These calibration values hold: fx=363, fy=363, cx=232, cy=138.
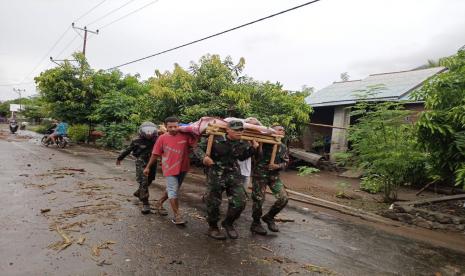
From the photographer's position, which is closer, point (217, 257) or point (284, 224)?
point (217, 257)

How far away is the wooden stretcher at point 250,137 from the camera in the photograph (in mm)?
5195

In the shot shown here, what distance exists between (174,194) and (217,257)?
5.15 ft

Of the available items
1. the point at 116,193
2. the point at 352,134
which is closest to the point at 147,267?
the point at 116,193

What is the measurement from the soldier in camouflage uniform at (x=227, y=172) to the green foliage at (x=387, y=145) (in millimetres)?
4434

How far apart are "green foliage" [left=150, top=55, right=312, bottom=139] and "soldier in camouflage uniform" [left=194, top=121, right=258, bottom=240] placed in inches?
254

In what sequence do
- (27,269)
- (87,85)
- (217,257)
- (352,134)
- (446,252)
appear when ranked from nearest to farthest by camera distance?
(27,269) < (217,257) < (446,252) < (352,134) < (87,85)

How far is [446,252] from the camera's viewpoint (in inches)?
227

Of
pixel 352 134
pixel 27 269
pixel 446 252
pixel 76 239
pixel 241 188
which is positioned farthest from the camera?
pixel 352 134

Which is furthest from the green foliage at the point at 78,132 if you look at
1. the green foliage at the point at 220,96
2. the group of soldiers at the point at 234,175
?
the group of soldiers at the point at 234,175

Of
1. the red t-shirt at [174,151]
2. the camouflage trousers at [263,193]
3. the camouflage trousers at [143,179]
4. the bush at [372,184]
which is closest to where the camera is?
the camouflage trousers at [263,193]

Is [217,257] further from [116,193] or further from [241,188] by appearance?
[116,193]

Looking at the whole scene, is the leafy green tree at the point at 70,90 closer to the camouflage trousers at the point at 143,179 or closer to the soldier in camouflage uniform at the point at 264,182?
the camouflage trousers at the point at 143,179

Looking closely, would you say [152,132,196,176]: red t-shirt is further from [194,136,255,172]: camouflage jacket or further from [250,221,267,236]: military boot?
[250,221,267,236]: military boot

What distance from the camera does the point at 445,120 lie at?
6914 mm
